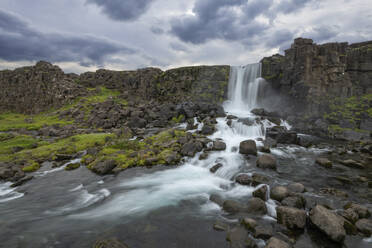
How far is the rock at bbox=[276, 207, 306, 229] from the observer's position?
294 inches

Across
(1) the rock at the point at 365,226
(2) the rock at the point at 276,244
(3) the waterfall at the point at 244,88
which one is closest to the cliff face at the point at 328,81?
(3) the waterfall at the point at 244,88

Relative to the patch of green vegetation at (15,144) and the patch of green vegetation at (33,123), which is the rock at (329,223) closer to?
the patch of green vegetation at (15,144)

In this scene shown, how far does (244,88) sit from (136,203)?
134 feet

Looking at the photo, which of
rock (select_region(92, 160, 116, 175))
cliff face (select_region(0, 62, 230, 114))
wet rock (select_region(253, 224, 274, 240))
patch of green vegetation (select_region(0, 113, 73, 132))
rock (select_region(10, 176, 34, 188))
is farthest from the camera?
cliff face (select_region(0, 62, 230, 114))

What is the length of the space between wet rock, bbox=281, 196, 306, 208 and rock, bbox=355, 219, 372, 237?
79.2 inches

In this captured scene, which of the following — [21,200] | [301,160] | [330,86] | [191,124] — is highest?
[330,86]

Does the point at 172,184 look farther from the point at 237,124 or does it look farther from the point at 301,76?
the point at 301,76

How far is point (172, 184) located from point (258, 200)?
6008mm

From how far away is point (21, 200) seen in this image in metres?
11.2

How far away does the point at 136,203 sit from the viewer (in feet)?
34.5

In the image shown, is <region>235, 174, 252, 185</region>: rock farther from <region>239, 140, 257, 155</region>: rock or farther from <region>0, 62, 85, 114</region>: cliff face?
<region>0, 62, 85, 114</region>: cliff face

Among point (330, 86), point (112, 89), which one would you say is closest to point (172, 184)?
point (330, 86)

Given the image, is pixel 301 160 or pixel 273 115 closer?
pixel 301 160

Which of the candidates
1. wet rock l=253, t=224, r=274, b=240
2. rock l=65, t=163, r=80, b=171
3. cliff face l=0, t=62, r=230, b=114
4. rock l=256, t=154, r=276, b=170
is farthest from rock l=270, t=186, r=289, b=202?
cliff face l=0, t=62, r=230, b=114
